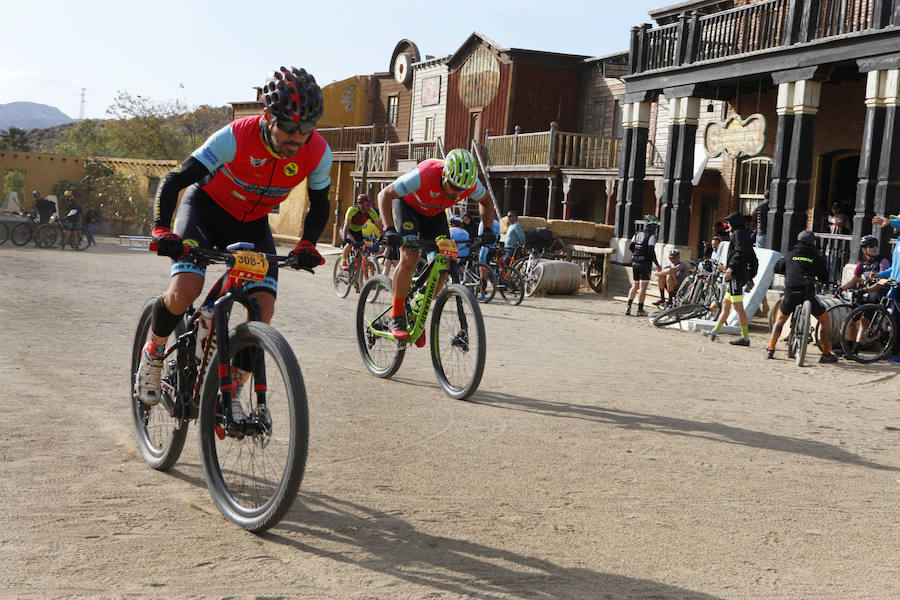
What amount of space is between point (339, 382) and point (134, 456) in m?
2.77

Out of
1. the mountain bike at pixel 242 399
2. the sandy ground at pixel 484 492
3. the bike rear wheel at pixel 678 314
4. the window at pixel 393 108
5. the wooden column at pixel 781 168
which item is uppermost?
the window at pixel 393 108

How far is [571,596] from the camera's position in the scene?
3.36m

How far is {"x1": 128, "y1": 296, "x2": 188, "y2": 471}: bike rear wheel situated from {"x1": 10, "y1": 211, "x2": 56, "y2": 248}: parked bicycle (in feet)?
80.3

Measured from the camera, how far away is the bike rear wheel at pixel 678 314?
563 inches

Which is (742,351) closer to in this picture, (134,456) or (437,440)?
(437,440)

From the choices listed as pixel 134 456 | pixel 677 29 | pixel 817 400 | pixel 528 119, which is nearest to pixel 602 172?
pixel 677 29

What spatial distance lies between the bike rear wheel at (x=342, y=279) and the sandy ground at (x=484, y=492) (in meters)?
6.98

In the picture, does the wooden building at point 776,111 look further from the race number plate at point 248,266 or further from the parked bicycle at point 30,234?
the parked bicycle at point 30,234

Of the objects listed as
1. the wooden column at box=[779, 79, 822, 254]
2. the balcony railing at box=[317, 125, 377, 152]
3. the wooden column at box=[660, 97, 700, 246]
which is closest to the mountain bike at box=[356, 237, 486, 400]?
the wooden column at box=[779, 79, 822, 254]

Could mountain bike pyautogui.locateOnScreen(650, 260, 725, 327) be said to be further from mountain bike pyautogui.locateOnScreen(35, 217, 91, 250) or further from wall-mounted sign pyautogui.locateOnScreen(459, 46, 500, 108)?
wall-mounted sign pyautogui.locateOnScreen(459, 46, 500, 108)

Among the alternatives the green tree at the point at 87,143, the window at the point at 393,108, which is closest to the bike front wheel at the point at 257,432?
the window at the point at 393,108

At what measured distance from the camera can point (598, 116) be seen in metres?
31.8

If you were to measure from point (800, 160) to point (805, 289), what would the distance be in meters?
6.44

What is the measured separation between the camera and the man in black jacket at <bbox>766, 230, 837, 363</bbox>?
37.1ft
